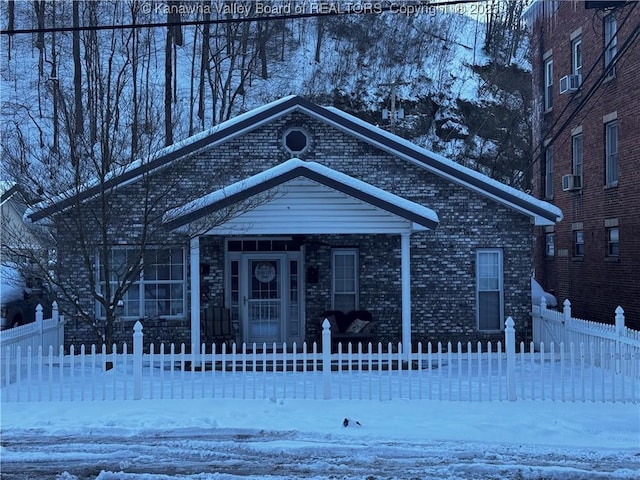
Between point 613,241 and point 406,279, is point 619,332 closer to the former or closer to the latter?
point 406,279

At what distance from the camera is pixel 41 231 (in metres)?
13.3

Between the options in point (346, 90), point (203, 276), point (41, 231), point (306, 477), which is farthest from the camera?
point (346, 90)

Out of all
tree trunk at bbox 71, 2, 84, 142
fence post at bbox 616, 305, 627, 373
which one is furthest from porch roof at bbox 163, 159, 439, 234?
fence post at bbox 616, 305, 627, 373

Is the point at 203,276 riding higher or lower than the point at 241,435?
higher

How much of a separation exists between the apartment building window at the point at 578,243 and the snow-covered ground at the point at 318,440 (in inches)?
482

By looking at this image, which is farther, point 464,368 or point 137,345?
point 464,368

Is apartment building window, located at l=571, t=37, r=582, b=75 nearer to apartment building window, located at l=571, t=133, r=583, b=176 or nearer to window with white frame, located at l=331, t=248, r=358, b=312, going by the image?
apartment building window, located at l=571, t=133, r=583, b=176

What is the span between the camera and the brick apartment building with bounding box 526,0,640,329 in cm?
1805

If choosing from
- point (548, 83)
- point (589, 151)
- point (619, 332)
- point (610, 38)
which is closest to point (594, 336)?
point (619, 332)

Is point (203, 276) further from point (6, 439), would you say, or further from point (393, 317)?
point (6, 439)

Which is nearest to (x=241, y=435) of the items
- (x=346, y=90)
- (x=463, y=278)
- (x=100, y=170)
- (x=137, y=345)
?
(x=137, y=345)

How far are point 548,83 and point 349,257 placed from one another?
1223cm

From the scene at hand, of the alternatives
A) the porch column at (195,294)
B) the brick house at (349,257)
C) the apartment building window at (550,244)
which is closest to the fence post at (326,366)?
the porch column at (195,294)

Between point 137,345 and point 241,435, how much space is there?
7.85 ft
